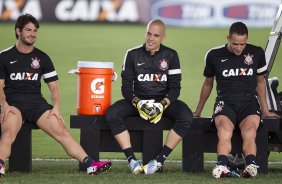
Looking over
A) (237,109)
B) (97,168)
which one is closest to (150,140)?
(97,168)

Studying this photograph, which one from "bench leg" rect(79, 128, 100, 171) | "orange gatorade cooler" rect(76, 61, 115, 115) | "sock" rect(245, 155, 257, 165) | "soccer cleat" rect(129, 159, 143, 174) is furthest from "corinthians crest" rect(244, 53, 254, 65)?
"bench leg" rect(79, 128, 100, 171)

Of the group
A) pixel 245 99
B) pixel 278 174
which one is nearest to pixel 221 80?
pixel 245 99

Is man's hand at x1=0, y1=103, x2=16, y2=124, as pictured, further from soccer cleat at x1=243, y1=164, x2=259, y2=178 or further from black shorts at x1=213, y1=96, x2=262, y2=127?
soccer cleat at x1=243, y1=164, x2=259, y2=178

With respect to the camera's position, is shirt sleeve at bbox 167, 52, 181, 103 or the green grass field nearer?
shirt sleeve at bbox 167, 52, 181, 103

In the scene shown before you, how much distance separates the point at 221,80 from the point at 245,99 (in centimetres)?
28

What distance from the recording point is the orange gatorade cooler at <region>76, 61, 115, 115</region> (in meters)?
9.02

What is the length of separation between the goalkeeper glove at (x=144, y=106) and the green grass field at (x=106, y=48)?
1946 millimetres

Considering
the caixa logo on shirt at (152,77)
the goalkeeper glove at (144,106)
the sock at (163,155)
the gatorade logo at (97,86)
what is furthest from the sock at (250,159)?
the gatorade logo at (97,86)

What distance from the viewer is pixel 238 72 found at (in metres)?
8.90

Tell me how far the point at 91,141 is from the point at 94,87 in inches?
20.0

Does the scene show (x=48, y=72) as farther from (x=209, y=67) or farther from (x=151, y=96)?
(x=209, y=67)

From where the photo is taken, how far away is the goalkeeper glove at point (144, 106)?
8669 mm

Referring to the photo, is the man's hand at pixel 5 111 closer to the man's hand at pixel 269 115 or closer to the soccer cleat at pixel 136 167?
the soccer cleat at pixel 136 167

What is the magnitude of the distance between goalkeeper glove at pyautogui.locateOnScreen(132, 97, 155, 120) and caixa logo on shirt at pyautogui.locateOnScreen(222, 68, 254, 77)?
72 centimetres
